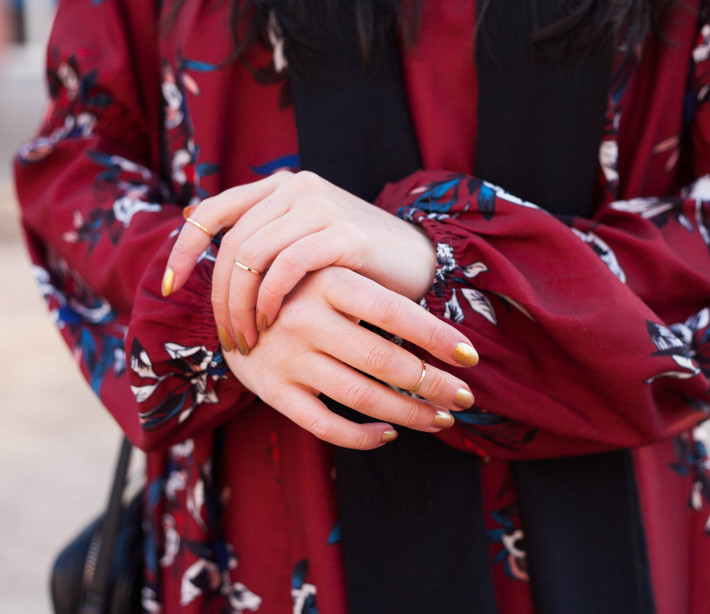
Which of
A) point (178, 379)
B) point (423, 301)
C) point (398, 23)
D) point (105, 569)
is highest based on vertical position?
point (398, 23)

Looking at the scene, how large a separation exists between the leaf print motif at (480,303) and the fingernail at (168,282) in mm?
274

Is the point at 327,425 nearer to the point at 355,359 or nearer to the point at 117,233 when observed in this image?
the point at 355,359

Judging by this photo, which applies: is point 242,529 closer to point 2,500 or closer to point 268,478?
point 268,478

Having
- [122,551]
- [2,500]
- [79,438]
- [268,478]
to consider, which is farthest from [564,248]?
[79,438]

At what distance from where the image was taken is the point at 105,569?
0.91m

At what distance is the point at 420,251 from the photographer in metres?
0.67

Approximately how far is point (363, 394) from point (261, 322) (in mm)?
112

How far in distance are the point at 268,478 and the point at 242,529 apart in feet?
0.25

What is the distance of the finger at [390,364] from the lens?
596 mm

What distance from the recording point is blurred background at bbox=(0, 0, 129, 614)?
2391 millimetres

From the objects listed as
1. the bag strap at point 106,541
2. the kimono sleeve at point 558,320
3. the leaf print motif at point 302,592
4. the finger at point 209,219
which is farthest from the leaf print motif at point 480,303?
the bag strap at point 106,541

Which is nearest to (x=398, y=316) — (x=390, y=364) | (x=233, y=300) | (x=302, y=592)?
(x=390, y=364)

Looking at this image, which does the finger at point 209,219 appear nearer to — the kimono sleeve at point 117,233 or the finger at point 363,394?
the kimono sleeve at point 117,233

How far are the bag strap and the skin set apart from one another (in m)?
0.37
